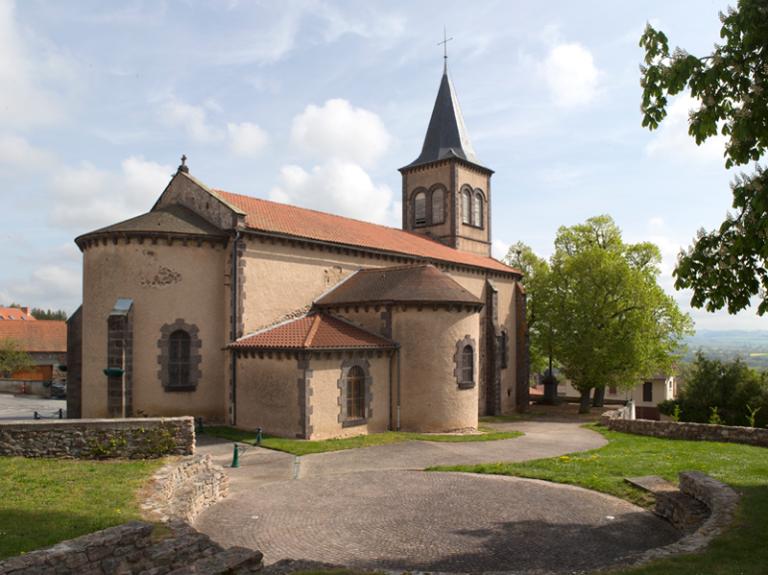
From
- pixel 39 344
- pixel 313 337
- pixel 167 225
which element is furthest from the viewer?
pixel 39 344

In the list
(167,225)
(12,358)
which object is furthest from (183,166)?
(12,358)

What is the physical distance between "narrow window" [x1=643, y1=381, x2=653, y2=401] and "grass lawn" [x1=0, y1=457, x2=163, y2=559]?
2049 inches

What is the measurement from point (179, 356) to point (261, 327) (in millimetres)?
3512

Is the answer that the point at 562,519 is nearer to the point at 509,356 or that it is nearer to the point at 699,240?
the point at 699,240

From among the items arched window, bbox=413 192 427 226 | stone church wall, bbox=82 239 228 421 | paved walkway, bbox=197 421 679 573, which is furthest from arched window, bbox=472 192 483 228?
paved walkway, bbox=197 421 679 573

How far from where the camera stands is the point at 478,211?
4059cm

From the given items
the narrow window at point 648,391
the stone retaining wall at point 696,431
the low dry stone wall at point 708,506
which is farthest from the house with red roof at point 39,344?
the narrow window at point 648,391

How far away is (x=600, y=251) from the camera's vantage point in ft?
115

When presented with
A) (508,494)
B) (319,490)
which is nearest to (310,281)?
(319,490)

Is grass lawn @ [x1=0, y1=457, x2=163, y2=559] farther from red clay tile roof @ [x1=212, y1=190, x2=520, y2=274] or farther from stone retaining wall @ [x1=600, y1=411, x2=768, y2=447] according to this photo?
stone retaining wall @ [x1=600, y1=411, x2=768, y2=447]

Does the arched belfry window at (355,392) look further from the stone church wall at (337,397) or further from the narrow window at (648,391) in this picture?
the narrow window at (648,391)

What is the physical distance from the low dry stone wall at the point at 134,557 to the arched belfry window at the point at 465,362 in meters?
17.0

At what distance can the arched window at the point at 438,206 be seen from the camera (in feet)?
127

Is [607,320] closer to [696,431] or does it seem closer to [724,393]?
[724,393]
